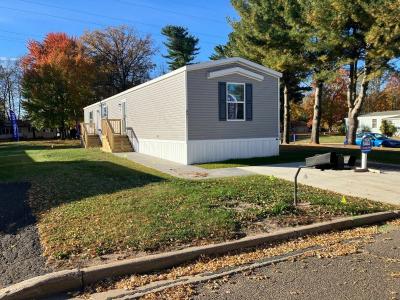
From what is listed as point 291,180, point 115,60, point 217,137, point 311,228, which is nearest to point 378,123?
point 115,60

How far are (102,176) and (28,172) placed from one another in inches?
109

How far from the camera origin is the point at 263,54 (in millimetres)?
23625

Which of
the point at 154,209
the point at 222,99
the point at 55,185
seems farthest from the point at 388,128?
the point at 154,209

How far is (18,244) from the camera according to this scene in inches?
188

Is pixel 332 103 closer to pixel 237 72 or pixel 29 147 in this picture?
pixel 29 147

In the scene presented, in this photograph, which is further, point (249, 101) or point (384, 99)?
point (384, 99)

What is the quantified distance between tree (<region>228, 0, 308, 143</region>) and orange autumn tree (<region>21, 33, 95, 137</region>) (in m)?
19.5

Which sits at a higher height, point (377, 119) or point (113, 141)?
point (377, 119)

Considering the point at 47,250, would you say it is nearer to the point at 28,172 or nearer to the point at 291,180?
the point at 291,180

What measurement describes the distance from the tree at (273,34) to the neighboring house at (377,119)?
21145 mm

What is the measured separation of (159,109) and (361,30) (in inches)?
452

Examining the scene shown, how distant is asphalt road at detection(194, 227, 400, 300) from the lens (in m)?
3.49

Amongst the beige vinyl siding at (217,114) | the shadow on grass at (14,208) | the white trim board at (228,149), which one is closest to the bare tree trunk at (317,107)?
the beige vinyl siding at (217,114)

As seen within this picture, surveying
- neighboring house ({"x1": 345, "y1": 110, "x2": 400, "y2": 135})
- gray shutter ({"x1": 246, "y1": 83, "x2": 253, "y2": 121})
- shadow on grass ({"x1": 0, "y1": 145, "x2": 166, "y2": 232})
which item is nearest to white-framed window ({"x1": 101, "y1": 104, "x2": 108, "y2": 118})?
gray shutter ({"x1": 246, "y1": 83, "x2": 253, "y2": 121})
